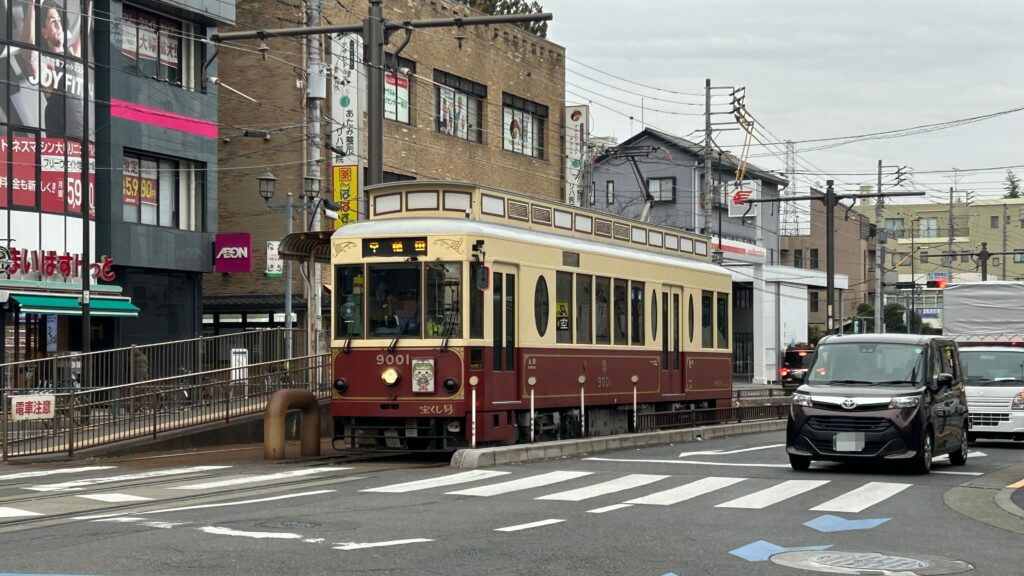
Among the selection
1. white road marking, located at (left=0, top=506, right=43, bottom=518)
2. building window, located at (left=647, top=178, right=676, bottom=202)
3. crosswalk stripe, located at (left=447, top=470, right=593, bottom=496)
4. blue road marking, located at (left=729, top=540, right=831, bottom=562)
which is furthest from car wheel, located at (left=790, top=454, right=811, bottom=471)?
building window, located at (left=647, top=178, right=676, bottom=202)

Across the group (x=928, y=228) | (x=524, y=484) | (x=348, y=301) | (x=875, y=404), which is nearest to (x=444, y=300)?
(x=348, y=301)

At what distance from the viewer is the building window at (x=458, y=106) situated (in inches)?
1923

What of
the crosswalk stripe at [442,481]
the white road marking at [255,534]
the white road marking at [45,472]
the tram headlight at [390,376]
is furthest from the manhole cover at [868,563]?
the white road marking at [45,472]

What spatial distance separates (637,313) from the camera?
2466 centimetres

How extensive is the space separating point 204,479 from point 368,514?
15.7ft

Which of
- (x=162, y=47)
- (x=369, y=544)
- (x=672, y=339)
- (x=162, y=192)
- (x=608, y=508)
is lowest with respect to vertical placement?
(x=608, y=508)

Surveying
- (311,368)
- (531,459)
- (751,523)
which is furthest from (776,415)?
(751,523)

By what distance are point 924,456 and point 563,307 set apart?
6.26 m

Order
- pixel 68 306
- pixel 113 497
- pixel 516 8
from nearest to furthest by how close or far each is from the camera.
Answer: pixel 113 497, pixel 68 306, pixel 516 8

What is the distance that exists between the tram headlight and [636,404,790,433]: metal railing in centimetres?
692

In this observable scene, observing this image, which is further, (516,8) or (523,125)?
(516,8)

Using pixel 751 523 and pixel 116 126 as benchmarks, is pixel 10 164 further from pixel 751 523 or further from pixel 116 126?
pixel 751 523

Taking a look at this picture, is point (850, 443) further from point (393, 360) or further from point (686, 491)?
point (393, 360)

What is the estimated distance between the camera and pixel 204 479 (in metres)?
17.0
